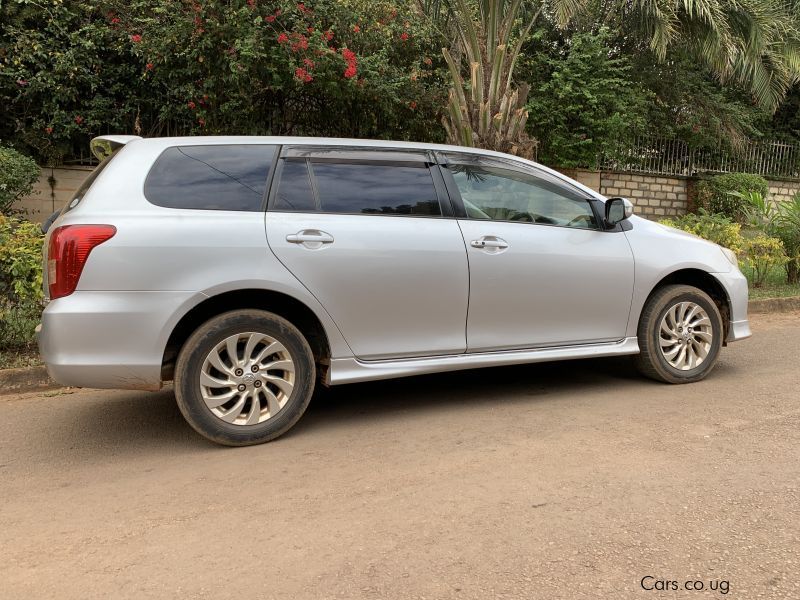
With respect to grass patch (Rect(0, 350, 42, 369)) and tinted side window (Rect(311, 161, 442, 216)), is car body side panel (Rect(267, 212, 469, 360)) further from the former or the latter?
grass patch (Rect(0, 350, 42, 369))

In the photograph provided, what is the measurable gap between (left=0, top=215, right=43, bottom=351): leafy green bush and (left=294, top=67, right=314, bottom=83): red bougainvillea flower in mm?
5364

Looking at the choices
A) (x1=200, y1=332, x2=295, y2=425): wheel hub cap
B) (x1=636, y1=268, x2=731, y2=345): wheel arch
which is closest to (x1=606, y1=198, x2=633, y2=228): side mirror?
(x1=636, y1=268, x2=731, y2=345): wheel arch

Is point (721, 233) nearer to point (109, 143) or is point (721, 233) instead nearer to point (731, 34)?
point (731, 34)

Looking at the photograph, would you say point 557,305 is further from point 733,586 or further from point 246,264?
point 733,586

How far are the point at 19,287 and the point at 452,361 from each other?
141 inches

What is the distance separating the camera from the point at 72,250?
370 centimetres

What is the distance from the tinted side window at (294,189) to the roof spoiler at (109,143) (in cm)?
91

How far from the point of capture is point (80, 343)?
3.70 m

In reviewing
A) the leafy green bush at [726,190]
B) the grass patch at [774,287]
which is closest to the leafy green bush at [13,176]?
the grass patch at [774,287]

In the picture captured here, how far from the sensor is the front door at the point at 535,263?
14.9 feet

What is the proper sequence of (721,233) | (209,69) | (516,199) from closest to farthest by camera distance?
(516,199) → (721,233) → (209,69)

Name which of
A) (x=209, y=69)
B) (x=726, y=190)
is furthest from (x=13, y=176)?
(x=726, y=190)

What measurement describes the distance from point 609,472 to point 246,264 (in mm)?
2277

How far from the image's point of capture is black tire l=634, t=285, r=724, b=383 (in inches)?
199
